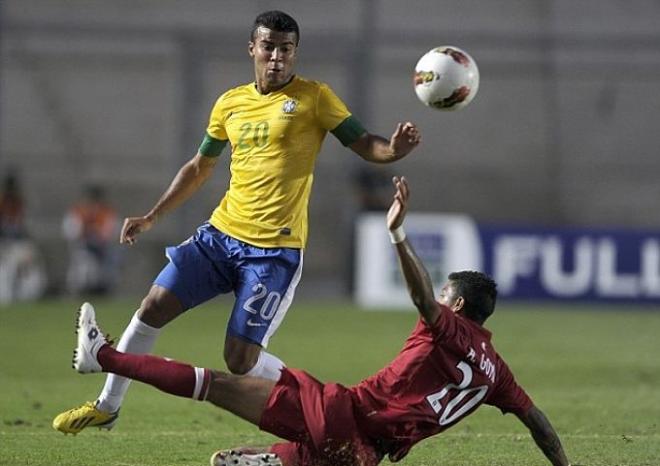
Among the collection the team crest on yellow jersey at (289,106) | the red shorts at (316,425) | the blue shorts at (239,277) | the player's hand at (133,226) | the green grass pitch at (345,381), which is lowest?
the green grass pitch at (345,381)

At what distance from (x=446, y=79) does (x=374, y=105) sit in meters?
16.9

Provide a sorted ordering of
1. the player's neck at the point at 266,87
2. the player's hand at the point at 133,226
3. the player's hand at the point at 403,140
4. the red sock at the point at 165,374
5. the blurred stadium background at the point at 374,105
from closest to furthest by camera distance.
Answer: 1. the red sock at the point at 165,374
2. the player's hand at the point at 403,140
3. the player's neck at the point at 266,87
4. the player's hand at the point at 133,226
5. the blurred stadium background at the point at 374,105

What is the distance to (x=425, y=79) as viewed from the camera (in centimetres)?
797

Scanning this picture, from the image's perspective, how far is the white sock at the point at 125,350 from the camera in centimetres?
787

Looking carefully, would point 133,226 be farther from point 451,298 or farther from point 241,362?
point 451,298

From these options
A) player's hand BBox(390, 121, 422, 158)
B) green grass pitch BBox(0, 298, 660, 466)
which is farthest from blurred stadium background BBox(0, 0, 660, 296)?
player's hand BBox(390, 121, 422, 158)

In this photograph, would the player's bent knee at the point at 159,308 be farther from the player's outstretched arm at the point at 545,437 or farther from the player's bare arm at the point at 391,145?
the player's outstretched arm at the point at 545,437

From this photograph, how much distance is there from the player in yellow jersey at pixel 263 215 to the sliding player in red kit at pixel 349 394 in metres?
0.89

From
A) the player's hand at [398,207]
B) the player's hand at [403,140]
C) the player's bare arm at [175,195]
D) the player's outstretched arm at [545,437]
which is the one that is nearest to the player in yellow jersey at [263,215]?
the player's hand at [403,140]

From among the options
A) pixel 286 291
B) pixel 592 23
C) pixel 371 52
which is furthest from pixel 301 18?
pixel 286 291

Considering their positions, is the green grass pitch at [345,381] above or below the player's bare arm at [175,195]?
below

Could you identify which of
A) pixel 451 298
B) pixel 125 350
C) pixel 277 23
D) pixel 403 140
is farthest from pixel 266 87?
pixel 451 298

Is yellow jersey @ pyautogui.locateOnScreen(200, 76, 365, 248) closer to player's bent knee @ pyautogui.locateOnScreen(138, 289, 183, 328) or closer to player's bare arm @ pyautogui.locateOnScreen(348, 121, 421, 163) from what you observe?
player's bare arm @ pyautogui.locateOnScreen(348, 121, 421, 163)

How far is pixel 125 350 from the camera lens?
795cm
